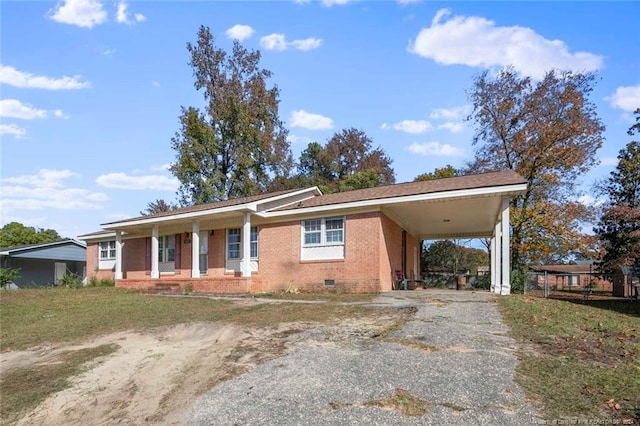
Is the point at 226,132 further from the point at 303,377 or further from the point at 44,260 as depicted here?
the point at 303,377

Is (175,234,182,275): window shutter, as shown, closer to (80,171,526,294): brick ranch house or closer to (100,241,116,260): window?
(80,171,526,294): brick ranch house

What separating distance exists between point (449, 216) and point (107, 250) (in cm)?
1933

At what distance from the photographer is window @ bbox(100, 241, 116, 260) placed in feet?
86.1

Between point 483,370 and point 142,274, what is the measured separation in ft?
69.6

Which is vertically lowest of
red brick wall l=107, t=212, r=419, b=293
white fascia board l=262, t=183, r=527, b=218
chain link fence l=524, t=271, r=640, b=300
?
chain link fence l=524, t=271, r=640, b=300

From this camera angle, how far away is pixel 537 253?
2608 centimetres

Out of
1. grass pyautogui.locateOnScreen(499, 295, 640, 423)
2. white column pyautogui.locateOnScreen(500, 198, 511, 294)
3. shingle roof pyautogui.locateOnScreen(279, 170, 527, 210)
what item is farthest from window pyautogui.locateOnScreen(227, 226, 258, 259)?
grass pyautogui.locateOnScreen(499, 295, 640, 423)

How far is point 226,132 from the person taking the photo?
35125 millimetres

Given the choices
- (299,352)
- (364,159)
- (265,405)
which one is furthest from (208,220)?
(364,159)

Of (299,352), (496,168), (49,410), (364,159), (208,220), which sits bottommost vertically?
(49,410)

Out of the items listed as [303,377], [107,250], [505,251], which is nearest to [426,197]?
[505,251]

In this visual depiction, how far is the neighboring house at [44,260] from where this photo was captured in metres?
28.3

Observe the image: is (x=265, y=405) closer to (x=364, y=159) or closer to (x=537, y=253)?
(x=537, y=253)

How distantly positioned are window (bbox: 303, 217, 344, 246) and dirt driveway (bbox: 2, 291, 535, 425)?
7.77 metres
